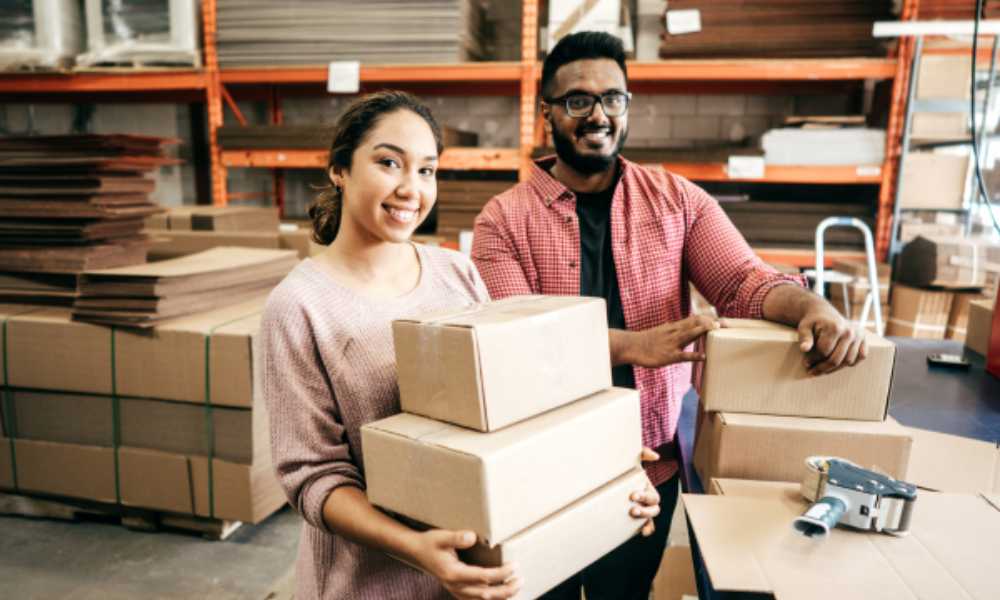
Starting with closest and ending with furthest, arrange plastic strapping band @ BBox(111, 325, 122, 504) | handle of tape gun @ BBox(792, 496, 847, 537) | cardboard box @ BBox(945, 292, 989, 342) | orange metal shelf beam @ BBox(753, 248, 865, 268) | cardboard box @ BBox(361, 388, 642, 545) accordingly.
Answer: cardboard box @ BBox(361, 388, 642, 545), handle of tape gun @ BBox(792, 496, 847, 537), plastic strapping band @ BBox(111, 325, 122, 504), cardboard box @ BBox(945, 292, 989, 342), orange metal shelf beam @ BBox(753, 248, 865, 268)

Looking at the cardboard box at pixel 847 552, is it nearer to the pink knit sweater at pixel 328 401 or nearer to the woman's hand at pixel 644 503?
the woman's hand at pixel 644 503

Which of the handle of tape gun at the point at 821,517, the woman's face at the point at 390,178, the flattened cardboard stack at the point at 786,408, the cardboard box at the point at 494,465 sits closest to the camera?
the cardboard box at the point at 494,465

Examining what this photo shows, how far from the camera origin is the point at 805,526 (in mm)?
866

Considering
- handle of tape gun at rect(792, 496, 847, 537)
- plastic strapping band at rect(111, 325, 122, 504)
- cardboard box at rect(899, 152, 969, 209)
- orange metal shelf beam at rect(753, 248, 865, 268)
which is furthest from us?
orange metal shelf beam at rect(753, 248, 865, 268)

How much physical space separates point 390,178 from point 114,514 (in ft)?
6.73

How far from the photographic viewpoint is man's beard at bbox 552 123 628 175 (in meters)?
1.40

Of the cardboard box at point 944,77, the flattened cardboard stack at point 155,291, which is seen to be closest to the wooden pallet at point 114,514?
the flattened cardboard stack at point 155,291

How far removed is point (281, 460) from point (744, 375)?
2.49 ft

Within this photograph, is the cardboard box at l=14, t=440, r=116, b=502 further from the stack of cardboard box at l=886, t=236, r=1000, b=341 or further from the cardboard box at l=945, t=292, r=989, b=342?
the cardboard box at l=945, t=292, r=989, b=342

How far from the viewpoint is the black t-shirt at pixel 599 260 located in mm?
1410

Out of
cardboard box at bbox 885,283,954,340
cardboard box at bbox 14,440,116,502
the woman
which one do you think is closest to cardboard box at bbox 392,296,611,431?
the woman

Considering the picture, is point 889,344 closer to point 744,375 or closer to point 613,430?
point 744,375

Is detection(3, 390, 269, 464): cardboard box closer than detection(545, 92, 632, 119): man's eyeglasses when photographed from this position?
No

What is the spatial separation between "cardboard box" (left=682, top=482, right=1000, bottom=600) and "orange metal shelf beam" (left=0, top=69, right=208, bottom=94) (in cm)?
368
